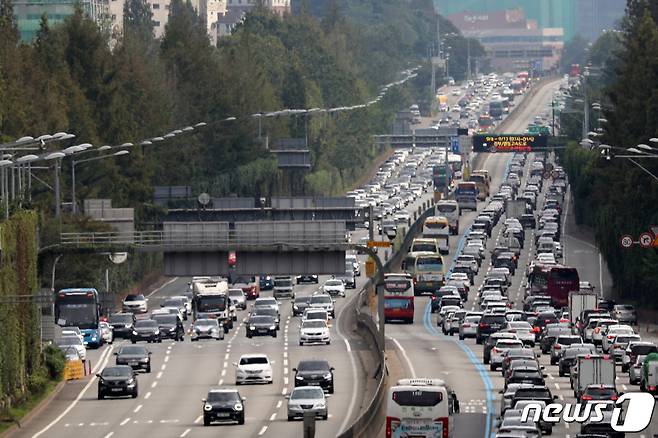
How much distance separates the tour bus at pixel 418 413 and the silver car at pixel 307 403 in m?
12.4

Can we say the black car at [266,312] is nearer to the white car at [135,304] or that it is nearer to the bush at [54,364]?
the white car at [135,304]

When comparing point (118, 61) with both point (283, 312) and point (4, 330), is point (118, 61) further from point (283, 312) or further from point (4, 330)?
point (4, 330)

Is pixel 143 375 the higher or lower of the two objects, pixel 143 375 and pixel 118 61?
the lower

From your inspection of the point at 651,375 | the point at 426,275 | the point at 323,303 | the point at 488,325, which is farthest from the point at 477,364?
the point at 426,275

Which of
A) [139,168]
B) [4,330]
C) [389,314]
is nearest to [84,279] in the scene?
[389,314]

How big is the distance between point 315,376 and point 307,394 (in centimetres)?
763

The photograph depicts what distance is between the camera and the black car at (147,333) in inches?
4845

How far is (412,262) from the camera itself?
160 m

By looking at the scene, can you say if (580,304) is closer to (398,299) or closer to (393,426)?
(398,299)

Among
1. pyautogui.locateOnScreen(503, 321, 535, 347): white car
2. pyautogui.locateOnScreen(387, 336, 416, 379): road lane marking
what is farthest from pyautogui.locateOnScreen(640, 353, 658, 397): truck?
pyautogui.locateOnScreen(503, 321, 535, 347): white car

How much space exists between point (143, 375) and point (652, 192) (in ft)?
168

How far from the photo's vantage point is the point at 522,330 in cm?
11444

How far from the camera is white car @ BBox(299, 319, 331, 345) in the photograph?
390 ft

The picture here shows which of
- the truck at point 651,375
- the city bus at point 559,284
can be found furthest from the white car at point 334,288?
the truck at point 651,375
